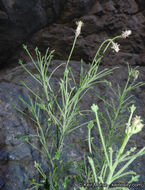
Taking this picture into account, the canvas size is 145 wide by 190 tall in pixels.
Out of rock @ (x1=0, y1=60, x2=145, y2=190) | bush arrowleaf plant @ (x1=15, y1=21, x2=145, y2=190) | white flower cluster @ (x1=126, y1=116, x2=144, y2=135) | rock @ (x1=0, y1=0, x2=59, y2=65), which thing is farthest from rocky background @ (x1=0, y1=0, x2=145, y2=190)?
white flower cluster @ (x1=126, y1=116, x2=144, y2=135)

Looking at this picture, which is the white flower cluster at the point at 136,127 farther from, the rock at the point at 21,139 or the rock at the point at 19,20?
the rock at the point at 19,20

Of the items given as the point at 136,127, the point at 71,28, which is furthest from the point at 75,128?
the point at 71,28

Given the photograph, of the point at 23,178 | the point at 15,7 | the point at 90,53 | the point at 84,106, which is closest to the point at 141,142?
the point at 84,106

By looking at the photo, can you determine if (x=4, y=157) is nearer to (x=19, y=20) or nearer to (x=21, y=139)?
(x=21, y=139)

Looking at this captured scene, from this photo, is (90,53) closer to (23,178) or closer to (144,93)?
(144,93)

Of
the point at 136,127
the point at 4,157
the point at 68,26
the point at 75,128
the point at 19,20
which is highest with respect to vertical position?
the point at 19,20

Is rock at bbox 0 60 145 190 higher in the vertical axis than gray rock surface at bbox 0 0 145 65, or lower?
lower

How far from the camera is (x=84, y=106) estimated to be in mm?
1660

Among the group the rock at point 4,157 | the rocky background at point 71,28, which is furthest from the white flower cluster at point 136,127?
the rocky background at point 71,28

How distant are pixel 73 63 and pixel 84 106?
740 mm

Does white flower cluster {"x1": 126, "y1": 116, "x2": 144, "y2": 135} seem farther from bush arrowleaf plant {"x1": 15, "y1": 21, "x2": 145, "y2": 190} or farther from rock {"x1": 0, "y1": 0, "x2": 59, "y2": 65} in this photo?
rock {"x1": 0, "y1": 0, "x2": 59, "y2": 65}

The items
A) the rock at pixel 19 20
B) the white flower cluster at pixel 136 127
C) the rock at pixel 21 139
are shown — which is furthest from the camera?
the rock at pixel 19 20

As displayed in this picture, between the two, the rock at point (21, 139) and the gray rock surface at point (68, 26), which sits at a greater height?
the gray rock surface at point (68, 26)

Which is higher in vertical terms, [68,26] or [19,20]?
[19,20]
